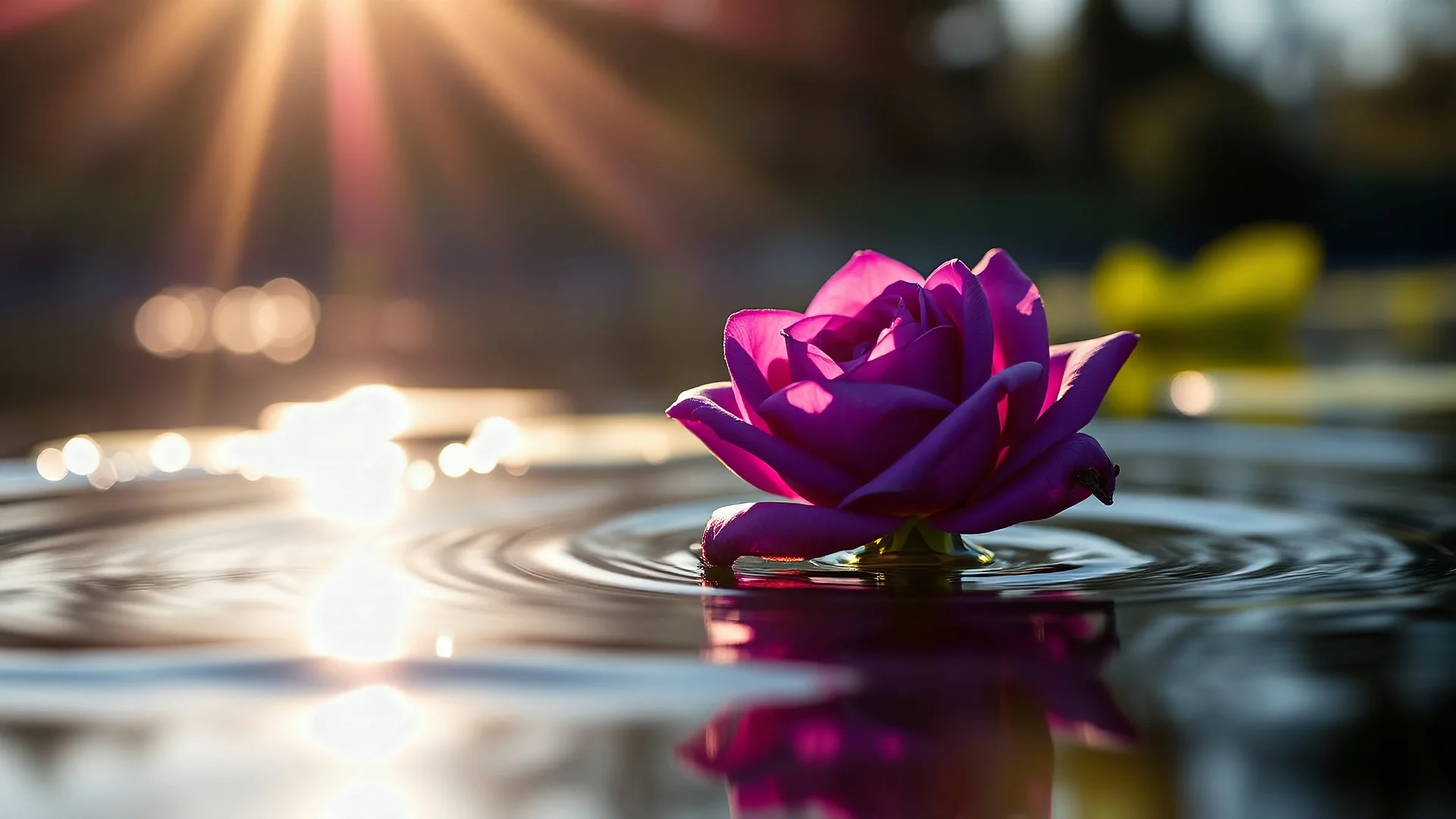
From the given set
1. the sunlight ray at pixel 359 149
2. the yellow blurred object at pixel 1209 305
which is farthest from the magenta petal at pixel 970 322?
the sunlight ray at pixel 359 149

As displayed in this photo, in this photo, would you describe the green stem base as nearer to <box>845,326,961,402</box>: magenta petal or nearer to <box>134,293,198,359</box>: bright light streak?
<box>845,326,961,402</box>: magenta petal

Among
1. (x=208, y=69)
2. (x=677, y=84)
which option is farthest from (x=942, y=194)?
(x=208, y=69)

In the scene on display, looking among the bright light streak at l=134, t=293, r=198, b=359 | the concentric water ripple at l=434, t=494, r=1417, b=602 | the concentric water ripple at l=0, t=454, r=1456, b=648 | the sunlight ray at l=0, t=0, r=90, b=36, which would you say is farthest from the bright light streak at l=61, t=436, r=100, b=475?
the sunlight ray at l=0, t=0, r=90, b=36

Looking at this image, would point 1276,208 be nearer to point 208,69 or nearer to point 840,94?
point 840,94


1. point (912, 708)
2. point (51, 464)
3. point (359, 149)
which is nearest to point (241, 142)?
point (359, 149)

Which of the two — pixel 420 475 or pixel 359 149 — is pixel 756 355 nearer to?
pixel 420 475

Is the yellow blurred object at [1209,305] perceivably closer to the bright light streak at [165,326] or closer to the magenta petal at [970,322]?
the magenta petal at [970,322]
